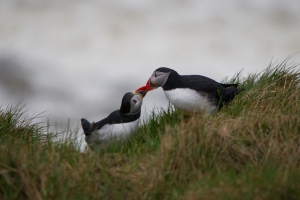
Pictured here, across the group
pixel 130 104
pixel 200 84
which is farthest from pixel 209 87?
pixel 130 104

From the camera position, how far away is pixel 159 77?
6.09 meters

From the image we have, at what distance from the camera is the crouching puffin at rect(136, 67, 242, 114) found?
5996 millimetres

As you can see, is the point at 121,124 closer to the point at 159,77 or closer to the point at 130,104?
the point at 130,104

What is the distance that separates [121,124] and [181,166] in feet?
4.27

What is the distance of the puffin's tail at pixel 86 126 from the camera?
234 inches

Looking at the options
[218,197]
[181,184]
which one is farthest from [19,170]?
[218,197]

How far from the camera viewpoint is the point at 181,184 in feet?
14.3

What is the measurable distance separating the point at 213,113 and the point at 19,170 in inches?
101

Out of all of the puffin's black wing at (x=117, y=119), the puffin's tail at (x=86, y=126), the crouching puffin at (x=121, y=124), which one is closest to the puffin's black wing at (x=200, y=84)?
the crouching puffin at (x=121, y=124)

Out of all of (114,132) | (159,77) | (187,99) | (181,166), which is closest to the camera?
(181,166)

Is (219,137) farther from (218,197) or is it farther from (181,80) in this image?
(181,80)

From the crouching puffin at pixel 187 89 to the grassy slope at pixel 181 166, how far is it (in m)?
0.71

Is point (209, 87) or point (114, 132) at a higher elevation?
point (209, 87)

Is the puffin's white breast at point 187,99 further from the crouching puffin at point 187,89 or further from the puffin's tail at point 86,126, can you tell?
the puffin's tail at point 86,126
